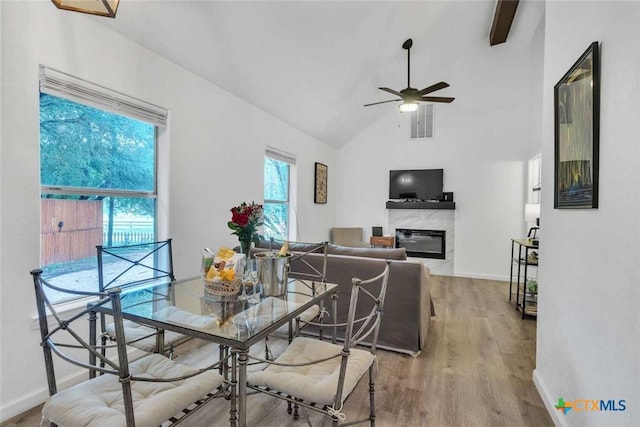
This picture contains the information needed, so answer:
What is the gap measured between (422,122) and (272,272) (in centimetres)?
515

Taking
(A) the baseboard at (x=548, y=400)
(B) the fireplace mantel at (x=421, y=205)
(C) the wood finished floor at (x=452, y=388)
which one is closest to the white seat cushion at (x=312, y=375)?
(C) the wood finished floor at (x=452, y=388)

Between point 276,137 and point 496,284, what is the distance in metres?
4.16

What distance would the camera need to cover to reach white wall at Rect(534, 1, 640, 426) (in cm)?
108

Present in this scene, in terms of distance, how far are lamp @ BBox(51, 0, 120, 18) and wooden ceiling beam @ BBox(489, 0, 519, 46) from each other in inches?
164

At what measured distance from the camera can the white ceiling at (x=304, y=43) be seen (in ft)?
8.08

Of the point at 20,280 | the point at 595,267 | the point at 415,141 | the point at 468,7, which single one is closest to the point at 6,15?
the point at 20,280

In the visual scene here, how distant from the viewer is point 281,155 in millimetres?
4555

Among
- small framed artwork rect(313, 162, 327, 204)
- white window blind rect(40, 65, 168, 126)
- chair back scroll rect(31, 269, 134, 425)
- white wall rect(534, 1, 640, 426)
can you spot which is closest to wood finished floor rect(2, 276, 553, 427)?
white wall rect(534, 1, 640, 426)

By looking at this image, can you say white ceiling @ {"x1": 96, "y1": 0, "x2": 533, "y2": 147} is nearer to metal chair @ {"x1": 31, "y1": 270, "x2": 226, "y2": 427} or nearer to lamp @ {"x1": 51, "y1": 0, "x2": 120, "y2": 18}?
lamp @ {"x1": 51, "y1": 0, "x2": 120, "y2": 18}

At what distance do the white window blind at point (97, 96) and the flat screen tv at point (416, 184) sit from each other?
4390mm

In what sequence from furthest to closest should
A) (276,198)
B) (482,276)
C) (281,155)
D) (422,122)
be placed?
(422,122), (482,276), (276,198), (281,155)

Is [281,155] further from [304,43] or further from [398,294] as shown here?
[398,294]

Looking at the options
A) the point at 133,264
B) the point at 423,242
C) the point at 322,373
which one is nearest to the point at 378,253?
the point at 322,373

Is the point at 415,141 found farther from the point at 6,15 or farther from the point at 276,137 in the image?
the point at 6,15
